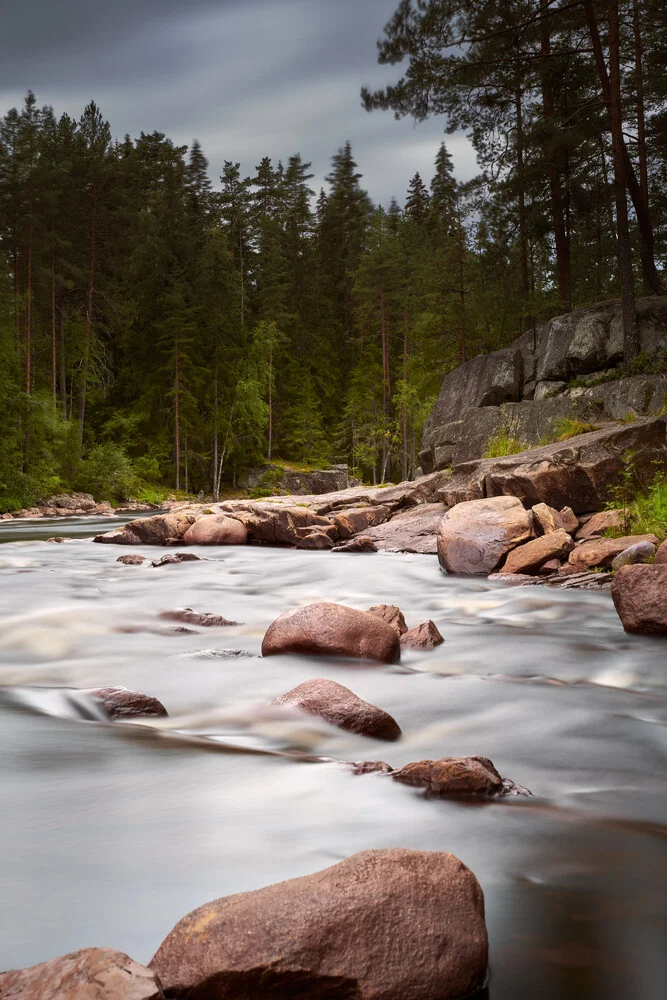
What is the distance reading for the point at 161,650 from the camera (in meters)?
6.26

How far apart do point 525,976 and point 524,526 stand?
9.04 m

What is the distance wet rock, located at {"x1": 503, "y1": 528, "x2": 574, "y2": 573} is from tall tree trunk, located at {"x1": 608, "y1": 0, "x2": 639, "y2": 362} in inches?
299

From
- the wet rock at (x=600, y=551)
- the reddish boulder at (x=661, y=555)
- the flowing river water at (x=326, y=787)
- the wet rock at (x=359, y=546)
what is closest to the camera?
the flowing river water at (x=326, y=787)

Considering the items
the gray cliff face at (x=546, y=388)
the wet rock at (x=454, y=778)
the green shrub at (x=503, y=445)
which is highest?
the gray cliff face at (x=546, y=388)

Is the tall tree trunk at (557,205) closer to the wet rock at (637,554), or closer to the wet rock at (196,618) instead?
the wet rock at (637,554)

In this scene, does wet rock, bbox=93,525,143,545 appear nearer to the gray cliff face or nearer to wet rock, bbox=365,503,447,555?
wet rock, bbox=365,503,447,555

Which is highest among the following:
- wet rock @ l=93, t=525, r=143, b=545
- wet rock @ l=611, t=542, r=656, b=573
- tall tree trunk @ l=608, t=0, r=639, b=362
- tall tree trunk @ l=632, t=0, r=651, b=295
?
tall tree trunk @ l=632, t=0, r=651, b=295

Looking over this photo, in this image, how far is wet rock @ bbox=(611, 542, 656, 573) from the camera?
8117 mm

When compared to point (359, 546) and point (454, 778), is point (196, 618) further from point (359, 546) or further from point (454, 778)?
point (359, 546)

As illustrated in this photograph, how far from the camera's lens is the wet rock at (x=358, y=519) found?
1627 cm

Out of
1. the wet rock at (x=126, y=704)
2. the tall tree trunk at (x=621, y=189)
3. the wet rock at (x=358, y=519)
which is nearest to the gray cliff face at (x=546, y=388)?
the tall tree trunk at (x=621, y=189)

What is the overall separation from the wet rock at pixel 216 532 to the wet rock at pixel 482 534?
6188 mm

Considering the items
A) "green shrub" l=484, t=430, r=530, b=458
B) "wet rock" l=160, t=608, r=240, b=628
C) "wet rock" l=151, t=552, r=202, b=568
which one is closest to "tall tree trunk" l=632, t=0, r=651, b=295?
"green shrub" l=484, t=430, r=530, b=458

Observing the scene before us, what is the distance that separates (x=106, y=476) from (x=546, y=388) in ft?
78.1
